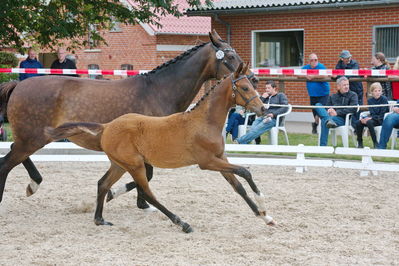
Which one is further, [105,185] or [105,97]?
[105,97]

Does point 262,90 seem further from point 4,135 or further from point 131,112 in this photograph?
point 131,112

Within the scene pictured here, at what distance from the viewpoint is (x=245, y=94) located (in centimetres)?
604

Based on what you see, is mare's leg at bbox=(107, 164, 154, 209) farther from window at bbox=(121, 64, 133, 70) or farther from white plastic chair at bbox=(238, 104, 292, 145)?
window at bbox=(121, 64, 133, 70)

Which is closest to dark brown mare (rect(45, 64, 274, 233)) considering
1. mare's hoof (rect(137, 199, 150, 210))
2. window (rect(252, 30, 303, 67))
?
mare's hoof (rect(137, 199, 150, 210))

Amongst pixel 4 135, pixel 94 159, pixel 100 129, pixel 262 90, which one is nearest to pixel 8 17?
pixel 4 135

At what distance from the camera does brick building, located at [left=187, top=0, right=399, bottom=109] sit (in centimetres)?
1647

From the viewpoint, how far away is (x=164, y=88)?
23.2 feet

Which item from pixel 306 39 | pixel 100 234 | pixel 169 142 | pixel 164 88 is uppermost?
pixel 306 39

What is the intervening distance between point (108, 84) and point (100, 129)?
966 mm

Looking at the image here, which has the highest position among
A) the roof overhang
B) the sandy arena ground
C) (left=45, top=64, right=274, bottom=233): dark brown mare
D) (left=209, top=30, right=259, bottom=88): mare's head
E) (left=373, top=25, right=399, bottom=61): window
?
the roof overhang

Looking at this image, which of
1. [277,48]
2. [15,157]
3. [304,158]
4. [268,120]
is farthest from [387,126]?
[277,48]

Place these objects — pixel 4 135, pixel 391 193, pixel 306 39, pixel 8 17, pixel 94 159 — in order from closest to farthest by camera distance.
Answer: pixel 391 193 → pixel 94 159 → pixel 4 135 → pixel 8 17 → pixel 306 39

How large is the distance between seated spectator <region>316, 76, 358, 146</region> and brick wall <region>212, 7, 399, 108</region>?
18.3 feet

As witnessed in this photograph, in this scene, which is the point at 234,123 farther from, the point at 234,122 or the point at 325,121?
the point at 325,121
